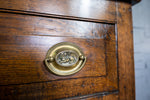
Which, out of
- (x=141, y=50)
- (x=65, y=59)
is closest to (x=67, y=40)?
(x=65, y=59)

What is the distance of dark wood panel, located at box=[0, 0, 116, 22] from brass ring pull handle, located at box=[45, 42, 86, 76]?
6.1 inches

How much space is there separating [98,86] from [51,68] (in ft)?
0.86

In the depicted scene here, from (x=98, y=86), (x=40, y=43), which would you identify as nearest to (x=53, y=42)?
(x=40, y=43)

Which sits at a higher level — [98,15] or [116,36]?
[98,15]

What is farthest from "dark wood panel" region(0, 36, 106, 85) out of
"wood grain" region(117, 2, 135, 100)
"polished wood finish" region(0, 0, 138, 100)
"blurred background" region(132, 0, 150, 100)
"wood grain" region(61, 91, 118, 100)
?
"blurred background" region(132, 0, 150, 100)

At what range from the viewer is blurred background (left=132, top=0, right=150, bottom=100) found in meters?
0.80

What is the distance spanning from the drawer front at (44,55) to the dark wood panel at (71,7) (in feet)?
0.11

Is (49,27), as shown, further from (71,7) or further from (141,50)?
(141,50)

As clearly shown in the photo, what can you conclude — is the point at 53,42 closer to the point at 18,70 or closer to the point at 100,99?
the point at 18,70

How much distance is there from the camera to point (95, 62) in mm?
502

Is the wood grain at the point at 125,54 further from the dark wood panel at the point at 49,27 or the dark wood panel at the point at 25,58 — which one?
the dark wood panel at the point at 25,58

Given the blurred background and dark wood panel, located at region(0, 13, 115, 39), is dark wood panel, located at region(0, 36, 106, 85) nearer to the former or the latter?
dark wood panel, located at region(0, 13, 115, 39)

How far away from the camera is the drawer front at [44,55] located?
0.38 metres

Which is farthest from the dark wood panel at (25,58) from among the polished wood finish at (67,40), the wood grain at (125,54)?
the wood grain at (125,54)
